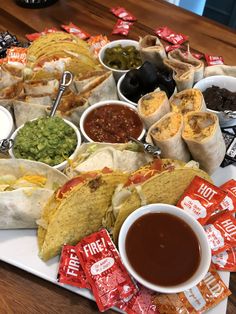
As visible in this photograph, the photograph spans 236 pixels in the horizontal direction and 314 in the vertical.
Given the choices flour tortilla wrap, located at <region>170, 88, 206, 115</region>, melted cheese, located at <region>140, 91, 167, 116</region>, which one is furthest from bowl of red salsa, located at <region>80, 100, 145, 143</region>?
flour tortilla wrap, located at <region>170, 88, 206, 115</region>

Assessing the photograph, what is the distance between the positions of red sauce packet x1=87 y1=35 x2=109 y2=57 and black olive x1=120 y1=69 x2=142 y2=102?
2.08 feet

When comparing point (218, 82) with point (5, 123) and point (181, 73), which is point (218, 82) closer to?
point (181, 73)

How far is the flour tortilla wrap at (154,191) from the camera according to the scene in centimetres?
151

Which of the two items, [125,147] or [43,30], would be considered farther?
[43,30]

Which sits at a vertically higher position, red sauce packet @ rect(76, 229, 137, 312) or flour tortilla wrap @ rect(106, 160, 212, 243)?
flour tortilla wrap @ rect(106, 160, 212, 243)

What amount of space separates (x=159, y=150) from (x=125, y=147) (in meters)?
0.21

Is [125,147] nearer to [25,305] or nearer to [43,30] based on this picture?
[25,305]

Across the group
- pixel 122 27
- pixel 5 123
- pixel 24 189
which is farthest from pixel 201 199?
pixel 122 27

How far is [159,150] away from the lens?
171 cm

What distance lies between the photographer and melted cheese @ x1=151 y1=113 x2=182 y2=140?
5.73 feet

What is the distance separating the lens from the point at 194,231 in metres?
1.49

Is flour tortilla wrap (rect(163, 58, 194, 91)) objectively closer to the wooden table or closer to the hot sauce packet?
the wooden table

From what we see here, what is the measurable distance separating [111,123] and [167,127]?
361 millimetres

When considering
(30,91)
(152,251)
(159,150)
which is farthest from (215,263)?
(30,91)
